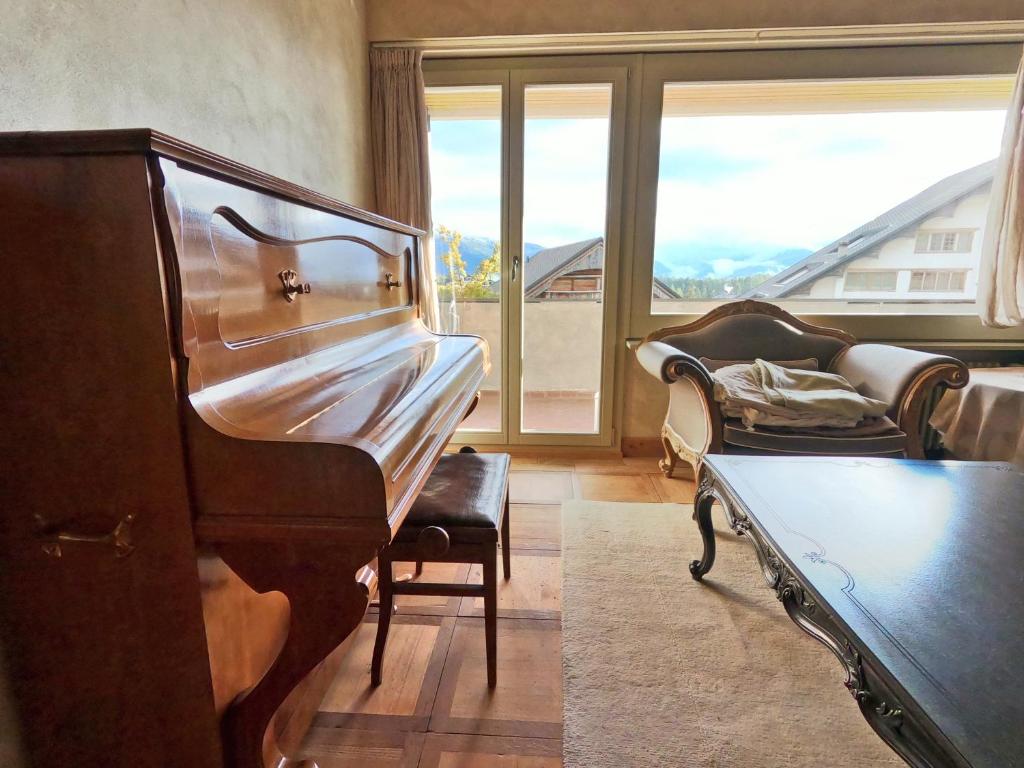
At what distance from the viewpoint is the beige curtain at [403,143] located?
2.64 meters

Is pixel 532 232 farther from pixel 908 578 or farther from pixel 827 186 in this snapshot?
pixel 908 578

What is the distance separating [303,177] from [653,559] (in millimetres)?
2046

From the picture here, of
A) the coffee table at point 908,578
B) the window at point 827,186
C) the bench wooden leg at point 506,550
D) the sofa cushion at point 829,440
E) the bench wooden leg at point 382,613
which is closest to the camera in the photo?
the coffee table at point 908,578

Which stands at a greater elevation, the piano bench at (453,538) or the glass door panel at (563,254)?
the glass door panel at (563,254)

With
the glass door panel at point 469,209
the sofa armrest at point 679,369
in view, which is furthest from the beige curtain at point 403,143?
the sofa armrest at point 679,369

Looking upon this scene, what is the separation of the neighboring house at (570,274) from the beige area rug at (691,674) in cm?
160

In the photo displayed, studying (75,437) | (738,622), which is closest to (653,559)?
(738,622)

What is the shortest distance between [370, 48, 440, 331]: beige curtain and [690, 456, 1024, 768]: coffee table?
1858 millimetres

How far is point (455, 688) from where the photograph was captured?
4.45 feet

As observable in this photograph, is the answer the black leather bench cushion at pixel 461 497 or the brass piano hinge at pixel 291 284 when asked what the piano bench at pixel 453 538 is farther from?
the brass piano hinge at pixel 291 284

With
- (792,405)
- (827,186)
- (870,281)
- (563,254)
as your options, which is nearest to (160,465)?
(792,405)

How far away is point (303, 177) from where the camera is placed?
1.97 m

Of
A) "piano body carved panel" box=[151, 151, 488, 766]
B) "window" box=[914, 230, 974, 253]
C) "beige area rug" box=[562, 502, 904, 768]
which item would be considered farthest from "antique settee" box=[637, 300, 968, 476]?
"piano body carved panel" box=[151, 151, 488, 766]

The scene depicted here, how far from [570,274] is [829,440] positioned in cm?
164
